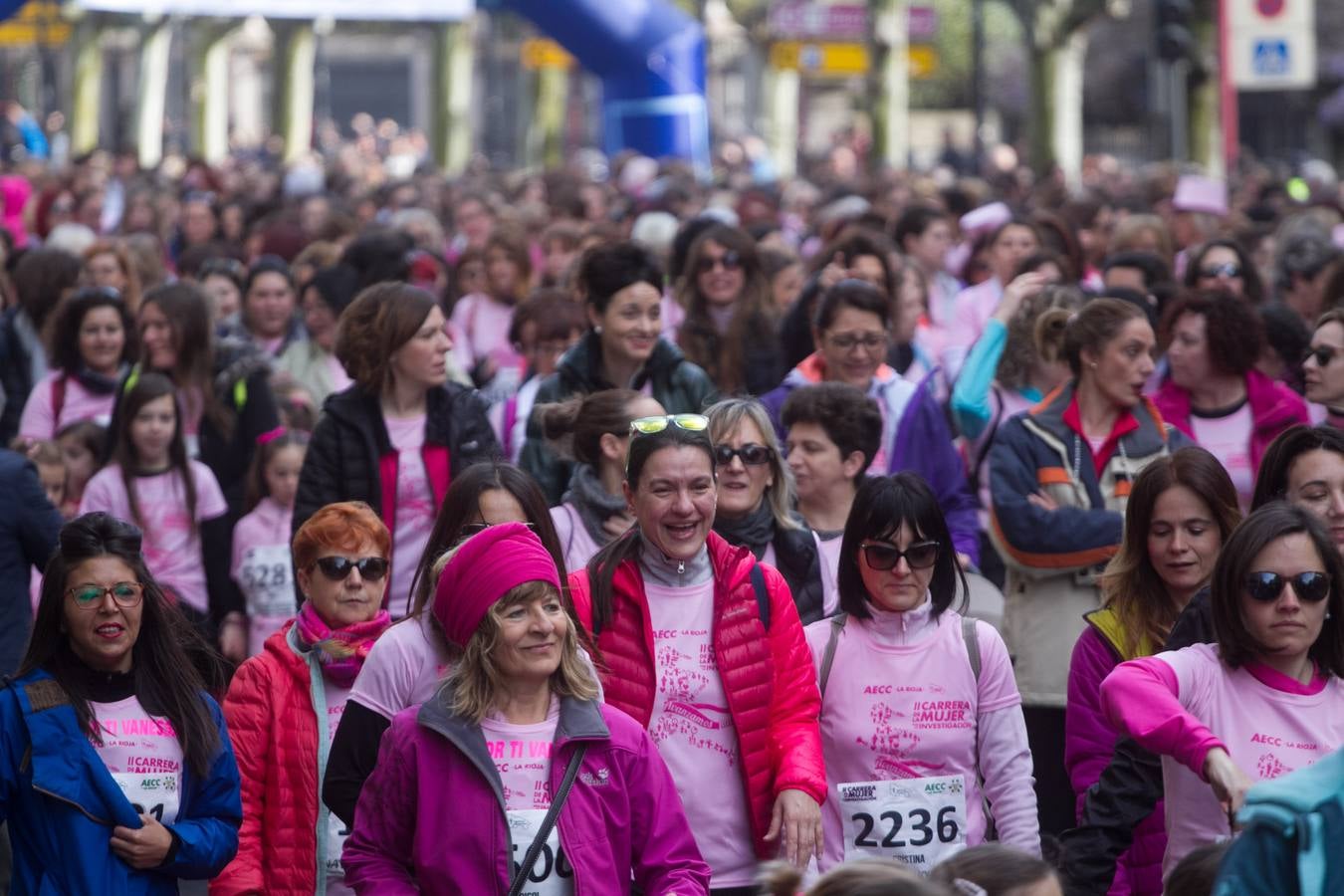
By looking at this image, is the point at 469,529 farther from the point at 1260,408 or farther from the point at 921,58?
the point at 921,58

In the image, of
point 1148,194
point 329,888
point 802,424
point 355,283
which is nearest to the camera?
point 329,888

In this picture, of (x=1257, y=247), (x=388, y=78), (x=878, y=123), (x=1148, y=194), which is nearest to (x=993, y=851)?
(x=1257, y=247)

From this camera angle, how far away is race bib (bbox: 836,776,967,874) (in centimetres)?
582

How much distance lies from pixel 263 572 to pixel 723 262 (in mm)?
2611

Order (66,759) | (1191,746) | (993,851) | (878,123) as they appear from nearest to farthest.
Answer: (993,851), (1191,746), (66,759), (878,123)

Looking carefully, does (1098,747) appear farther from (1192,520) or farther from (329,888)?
(329,888)

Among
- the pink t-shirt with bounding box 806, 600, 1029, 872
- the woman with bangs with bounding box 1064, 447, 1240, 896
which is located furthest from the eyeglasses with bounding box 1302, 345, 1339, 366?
the pink t-shirt with bounding box 806, 600, 1029, 872

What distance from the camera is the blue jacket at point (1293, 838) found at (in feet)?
12.0

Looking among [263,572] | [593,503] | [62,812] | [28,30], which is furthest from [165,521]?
[28,30]

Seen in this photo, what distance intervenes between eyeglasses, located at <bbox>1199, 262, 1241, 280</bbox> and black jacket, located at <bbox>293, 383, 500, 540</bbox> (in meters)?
3.93

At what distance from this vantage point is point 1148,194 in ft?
67.5

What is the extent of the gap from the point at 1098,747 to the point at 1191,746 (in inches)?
40.2

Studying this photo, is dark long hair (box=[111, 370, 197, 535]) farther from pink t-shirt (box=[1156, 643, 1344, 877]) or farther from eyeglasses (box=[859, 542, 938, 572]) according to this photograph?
pink t-shirt (box=[1156, 643, 1344, 877])

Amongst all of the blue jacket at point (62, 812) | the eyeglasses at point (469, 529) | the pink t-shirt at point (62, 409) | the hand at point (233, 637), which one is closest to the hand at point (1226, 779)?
the eyeglasses at point (469, 529)
